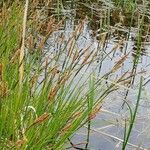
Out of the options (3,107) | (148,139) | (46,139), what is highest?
(3,107)

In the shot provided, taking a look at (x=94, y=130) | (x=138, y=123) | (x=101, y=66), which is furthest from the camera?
(x=101, y=66)

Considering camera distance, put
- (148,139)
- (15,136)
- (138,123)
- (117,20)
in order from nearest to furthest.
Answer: (15,136) < (148,139) < (138,123) < (117,20)

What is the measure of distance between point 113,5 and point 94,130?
3626 millimetres

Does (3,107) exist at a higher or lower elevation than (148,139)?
higher

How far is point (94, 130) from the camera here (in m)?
2.46

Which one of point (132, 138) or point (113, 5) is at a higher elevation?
point (113, 5)

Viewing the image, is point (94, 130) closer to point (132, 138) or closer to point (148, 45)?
point (132, 138)

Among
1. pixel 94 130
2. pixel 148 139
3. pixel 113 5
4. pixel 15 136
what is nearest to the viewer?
pixel 15 136

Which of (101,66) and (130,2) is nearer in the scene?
(101,66)

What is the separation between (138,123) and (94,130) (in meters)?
0.45

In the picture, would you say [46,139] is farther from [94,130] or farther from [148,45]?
[148,45]

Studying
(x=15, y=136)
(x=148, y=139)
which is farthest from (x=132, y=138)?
(x=15, y=136)

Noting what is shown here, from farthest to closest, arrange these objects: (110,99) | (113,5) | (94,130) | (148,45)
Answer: (113,5) < (148,45) < (110,99) < (94,130)

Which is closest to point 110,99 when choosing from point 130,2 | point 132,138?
point 132,138
